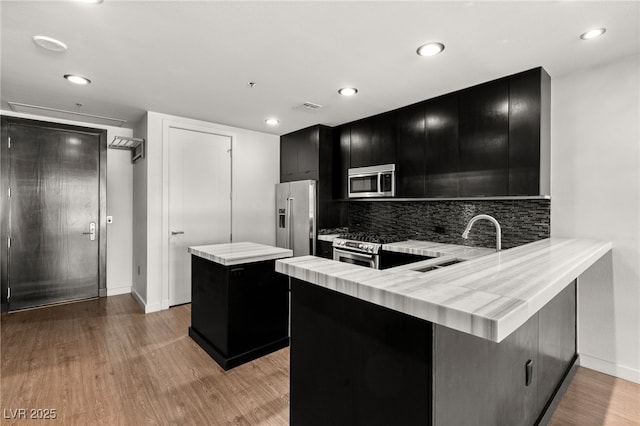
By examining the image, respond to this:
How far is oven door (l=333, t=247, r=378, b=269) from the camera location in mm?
3311

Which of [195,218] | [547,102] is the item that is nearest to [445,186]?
[547,102]

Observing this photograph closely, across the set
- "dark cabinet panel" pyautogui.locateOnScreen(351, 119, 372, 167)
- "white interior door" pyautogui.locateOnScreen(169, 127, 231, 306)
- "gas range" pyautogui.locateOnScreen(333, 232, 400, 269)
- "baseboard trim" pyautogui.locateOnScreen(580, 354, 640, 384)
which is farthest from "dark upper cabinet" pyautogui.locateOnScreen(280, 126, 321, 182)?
"baseboard trim" pyautogui.locateOnScreen(580, 354, 640, 384)

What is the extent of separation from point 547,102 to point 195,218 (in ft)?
13.0

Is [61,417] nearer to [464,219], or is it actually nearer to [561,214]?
[464,219]

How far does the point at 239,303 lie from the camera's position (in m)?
2.46

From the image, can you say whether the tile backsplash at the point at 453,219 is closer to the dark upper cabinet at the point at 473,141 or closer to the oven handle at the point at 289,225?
the dark upper cabinet at the point at 473,141

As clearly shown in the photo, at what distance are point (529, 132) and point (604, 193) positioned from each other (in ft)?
2.36

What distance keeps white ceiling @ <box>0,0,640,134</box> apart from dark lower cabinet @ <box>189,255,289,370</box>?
5.37ft

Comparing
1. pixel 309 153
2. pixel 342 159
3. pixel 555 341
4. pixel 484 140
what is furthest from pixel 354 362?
pixel 309 153

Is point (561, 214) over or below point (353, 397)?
over

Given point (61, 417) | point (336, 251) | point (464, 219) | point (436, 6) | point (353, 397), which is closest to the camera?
point (353, 397)

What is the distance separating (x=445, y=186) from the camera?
3.07 meters

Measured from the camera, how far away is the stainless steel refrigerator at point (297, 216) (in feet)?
13.7

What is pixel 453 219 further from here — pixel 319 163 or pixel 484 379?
pixel 484 379
